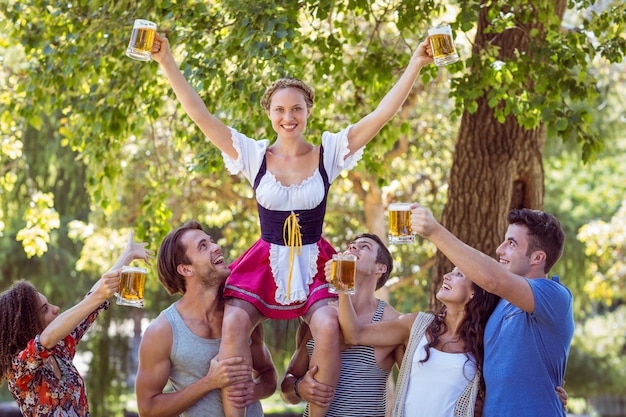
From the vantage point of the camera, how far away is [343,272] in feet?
11.3

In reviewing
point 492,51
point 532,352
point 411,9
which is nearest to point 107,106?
point 411,9

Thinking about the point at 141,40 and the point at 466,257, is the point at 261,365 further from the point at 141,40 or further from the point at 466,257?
the point at 141,40

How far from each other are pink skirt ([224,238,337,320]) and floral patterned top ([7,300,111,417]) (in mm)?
755

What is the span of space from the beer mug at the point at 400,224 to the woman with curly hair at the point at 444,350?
38 centimetres

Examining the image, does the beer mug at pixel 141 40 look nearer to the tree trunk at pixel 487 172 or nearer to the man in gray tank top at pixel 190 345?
the man in gray tank top at pixel 190 345

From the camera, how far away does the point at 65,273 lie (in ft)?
47.5

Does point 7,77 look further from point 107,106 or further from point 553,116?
point 553,116

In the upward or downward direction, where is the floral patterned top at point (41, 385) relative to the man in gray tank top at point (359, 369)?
downward

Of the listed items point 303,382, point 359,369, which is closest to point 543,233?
point 359,369

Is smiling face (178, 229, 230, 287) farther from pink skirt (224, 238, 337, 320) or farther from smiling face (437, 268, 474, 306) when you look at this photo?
smiling face (437, 268, 474, 306)

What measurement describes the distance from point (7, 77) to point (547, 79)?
567cm

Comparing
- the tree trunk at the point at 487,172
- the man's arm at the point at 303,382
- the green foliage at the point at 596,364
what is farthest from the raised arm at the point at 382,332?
the green foliage at the point at 596,364

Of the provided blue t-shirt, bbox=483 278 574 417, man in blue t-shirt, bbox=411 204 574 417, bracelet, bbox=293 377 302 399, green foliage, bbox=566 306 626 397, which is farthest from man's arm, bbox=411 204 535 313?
green foliage, bbox=566 306 626 397

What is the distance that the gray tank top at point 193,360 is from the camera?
3760mm
